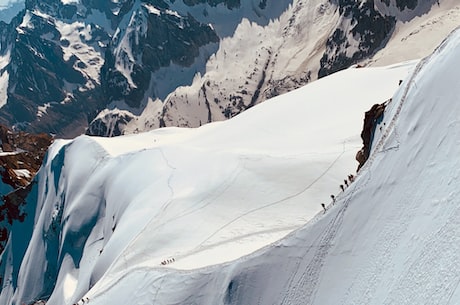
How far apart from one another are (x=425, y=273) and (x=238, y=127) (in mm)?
39605

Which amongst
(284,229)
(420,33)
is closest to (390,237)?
(284,229)

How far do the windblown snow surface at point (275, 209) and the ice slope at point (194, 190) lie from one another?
0.17 m

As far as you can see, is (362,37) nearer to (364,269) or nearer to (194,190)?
(194,190)

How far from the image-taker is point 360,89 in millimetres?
50094

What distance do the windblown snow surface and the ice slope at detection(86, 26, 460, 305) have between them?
55 millimetres

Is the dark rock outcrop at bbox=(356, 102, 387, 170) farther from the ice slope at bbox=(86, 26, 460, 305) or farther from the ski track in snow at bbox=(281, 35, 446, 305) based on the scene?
the ski track in snow at bbox=(281, 35, 446, 305)

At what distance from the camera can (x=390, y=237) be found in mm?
16766

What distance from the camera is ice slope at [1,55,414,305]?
A: 30844 millimetres

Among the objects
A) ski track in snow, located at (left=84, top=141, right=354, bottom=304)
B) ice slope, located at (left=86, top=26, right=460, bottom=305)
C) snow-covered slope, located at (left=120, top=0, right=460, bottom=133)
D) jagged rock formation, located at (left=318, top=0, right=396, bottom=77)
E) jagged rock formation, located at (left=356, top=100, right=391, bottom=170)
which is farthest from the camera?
jagged rock formation, located at (left=318, top=0, right=396, bottom=77)

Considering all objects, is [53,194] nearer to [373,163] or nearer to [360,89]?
[360,89]

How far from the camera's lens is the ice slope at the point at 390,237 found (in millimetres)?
14806

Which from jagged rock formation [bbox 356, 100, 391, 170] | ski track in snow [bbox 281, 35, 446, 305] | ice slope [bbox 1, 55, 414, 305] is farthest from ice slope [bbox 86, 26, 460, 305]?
ice slope [bbox 1, 55, 414, 305]

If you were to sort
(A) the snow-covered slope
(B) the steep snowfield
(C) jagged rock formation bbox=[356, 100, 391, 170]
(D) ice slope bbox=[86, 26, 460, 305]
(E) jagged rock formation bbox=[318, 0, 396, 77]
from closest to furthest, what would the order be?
(D) ice slope bbox=[86, 26, 460, 305]
(C) jagged rock formation bbox=[356, 100, 391, 170]
(B) the steep snowfield
(A) the snow-covered slope
(E) jagged rock formation bbox=[318, 0, 396, 77]

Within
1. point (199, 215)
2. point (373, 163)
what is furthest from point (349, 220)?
point (199, 215)
